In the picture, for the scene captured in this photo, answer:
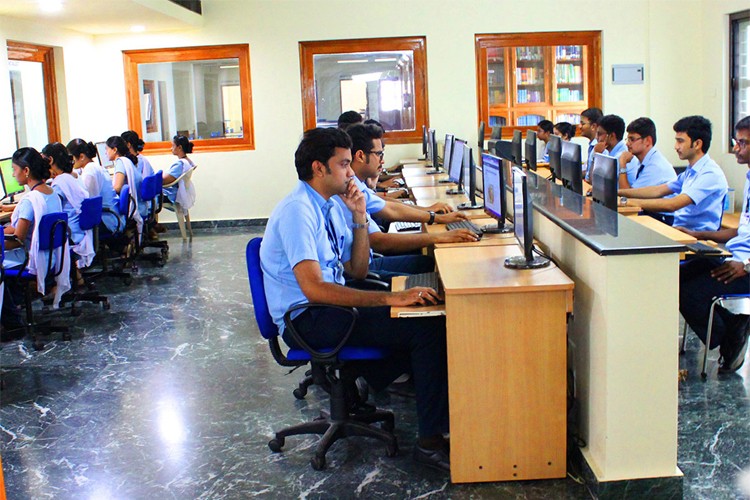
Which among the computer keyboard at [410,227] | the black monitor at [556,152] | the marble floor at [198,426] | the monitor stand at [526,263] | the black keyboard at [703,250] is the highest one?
the black monitor at [556,152]

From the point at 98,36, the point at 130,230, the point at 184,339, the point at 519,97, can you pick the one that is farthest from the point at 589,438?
the point at 98,36

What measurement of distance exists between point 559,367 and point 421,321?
0.51 metres

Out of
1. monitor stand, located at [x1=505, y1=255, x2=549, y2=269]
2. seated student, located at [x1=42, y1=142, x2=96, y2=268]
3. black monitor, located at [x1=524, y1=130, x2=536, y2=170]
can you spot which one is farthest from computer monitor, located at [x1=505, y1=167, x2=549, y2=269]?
black monitor, located at [x1=524, y1=130, x2=536, y2=170]

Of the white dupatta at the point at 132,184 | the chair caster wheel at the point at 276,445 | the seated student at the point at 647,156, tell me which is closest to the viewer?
the chair caster wheel at the point at 276,445

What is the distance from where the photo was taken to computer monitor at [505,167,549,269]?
3.12 metres

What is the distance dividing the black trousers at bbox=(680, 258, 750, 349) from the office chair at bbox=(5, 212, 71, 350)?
3595 millimetres

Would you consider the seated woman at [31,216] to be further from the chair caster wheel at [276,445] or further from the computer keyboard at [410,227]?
the chair caster wheel at [276,445]

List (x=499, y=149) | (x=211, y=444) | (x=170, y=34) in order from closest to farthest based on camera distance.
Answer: (x=211, y=444)
(x=499, y=149)
(x=170, y=34)

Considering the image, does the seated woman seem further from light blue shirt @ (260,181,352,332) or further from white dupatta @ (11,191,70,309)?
light blue shirt @ (260,181,352,332)

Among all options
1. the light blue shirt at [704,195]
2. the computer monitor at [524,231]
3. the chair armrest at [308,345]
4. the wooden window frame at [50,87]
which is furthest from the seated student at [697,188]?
the wooden window frame at [50,87]

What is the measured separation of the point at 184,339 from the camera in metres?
5.11

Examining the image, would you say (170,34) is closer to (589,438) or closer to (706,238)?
(706,238)

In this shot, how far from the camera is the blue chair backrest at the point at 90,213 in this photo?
19.5 feet

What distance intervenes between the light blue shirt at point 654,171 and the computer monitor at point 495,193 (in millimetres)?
1928
